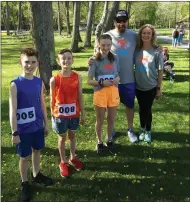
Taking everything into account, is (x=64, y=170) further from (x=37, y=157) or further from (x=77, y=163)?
(x=37, y=157)

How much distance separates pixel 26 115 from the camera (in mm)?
4016

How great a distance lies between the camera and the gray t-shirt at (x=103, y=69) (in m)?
5.02

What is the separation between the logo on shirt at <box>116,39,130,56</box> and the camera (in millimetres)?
5422

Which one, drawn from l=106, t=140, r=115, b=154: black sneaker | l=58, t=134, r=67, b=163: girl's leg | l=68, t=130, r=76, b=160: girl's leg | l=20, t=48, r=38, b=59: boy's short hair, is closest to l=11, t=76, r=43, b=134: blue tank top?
l=20, t=48, r=38, b=59: boy's short hair

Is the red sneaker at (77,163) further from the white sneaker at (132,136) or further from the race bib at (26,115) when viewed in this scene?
the white sneaker at (132,136)

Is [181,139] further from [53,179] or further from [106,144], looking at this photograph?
[53,179]

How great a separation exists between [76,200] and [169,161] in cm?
189

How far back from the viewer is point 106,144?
18.7 feet

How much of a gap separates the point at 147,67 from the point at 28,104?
2.41 m

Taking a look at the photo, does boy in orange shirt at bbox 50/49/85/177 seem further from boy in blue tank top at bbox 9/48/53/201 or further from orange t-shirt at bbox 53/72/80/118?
boy in blue tank top at bbox 9/48/53/201

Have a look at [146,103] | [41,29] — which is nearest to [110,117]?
[146,103]

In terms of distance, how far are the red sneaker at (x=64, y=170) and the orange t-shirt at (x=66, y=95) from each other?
85cm

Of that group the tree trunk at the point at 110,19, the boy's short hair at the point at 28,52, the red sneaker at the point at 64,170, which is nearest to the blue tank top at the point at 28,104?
the boy's short hair at the point at 28,52

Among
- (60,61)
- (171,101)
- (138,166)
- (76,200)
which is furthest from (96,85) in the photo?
(171,101)
